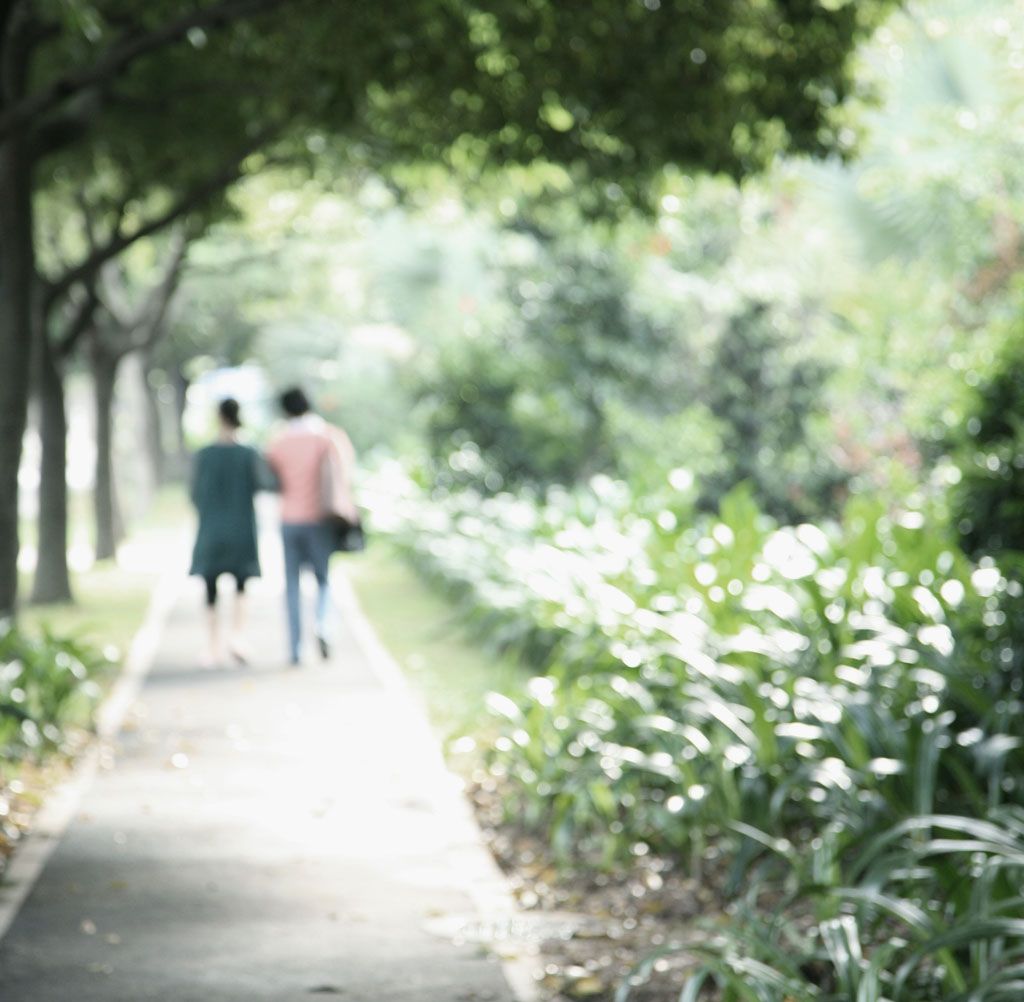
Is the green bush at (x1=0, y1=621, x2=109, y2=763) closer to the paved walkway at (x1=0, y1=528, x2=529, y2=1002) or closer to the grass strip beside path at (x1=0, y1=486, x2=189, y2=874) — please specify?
the grass strip beside path at (x1=0, y1=486, x2=189, y2=874)

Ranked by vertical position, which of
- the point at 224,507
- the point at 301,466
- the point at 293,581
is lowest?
the point at 293,581

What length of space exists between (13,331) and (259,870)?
243 inches

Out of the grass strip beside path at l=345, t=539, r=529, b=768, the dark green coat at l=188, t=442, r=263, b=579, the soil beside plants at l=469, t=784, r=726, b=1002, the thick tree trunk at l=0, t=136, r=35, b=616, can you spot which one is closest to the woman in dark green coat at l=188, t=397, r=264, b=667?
the dark green coat at l=188, t=442, r=263, b=579

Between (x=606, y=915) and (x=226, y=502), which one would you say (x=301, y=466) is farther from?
(x=606, y=915)

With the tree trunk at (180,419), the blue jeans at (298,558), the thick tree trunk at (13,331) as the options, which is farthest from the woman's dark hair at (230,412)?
the tree trunk at (180,419)

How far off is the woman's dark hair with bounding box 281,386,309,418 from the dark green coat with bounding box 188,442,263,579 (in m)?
0.42

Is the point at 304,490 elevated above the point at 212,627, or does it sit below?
above

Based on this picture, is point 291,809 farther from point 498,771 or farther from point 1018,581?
point 1018,581

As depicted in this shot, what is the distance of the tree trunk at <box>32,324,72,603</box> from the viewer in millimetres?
16562

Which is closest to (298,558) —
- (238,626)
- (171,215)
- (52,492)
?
(238,626)

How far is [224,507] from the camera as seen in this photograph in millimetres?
11898

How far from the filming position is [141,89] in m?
13.2

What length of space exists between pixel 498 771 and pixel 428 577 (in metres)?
10.6

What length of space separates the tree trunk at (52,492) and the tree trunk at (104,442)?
3591mm
